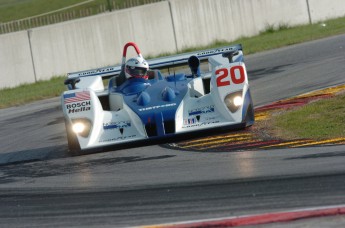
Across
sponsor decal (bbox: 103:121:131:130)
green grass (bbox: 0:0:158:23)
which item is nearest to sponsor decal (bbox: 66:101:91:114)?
sponsor decal (bbox: 103:121:131:130)

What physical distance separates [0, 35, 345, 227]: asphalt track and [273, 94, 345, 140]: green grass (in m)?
1.22

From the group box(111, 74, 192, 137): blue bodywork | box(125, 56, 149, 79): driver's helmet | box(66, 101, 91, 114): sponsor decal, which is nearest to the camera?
box(111, 74, 192, 137): blue bodywork

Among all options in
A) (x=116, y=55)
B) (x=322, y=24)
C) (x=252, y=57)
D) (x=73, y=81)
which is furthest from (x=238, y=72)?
(x=322, y=24)

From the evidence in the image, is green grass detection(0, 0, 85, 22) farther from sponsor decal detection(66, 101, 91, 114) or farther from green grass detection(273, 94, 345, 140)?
sponsor decal detection(66, 101, 91, 114)

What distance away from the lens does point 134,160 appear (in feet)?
38.4

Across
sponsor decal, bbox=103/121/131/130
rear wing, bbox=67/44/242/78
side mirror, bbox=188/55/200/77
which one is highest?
rear wing, bbox=67/44/242/78

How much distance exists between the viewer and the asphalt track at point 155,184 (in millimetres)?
8234

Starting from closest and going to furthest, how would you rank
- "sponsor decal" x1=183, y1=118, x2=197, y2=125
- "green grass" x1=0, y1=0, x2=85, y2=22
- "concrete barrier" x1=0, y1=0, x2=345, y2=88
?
"sponsor decal" x1=183, y1=118, x2=197, y2=125
"concrete barrier" x1=0, y1=0, x2=345, y2=88
"green grass" x1=0, y1=0, x2=85, y2=22

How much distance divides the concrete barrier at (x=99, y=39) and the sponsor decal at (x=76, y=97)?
44.9ft

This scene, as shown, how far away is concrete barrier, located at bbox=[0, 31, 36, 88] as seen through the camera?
1025 inches

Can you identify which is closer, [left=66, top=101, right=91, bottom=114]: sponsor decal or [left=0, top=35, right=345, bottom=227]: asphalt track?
[left=0, top=35, right=345, bottom=227]: asphalt track

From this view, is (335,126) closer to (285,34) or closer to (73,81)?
(73,81)

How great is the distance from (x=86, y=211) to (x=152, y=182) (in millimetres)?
1265

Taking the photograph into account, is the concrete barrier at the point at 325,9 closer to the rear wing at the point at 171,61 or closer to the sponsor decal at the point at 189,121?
the rear wing at the point at 171,61
